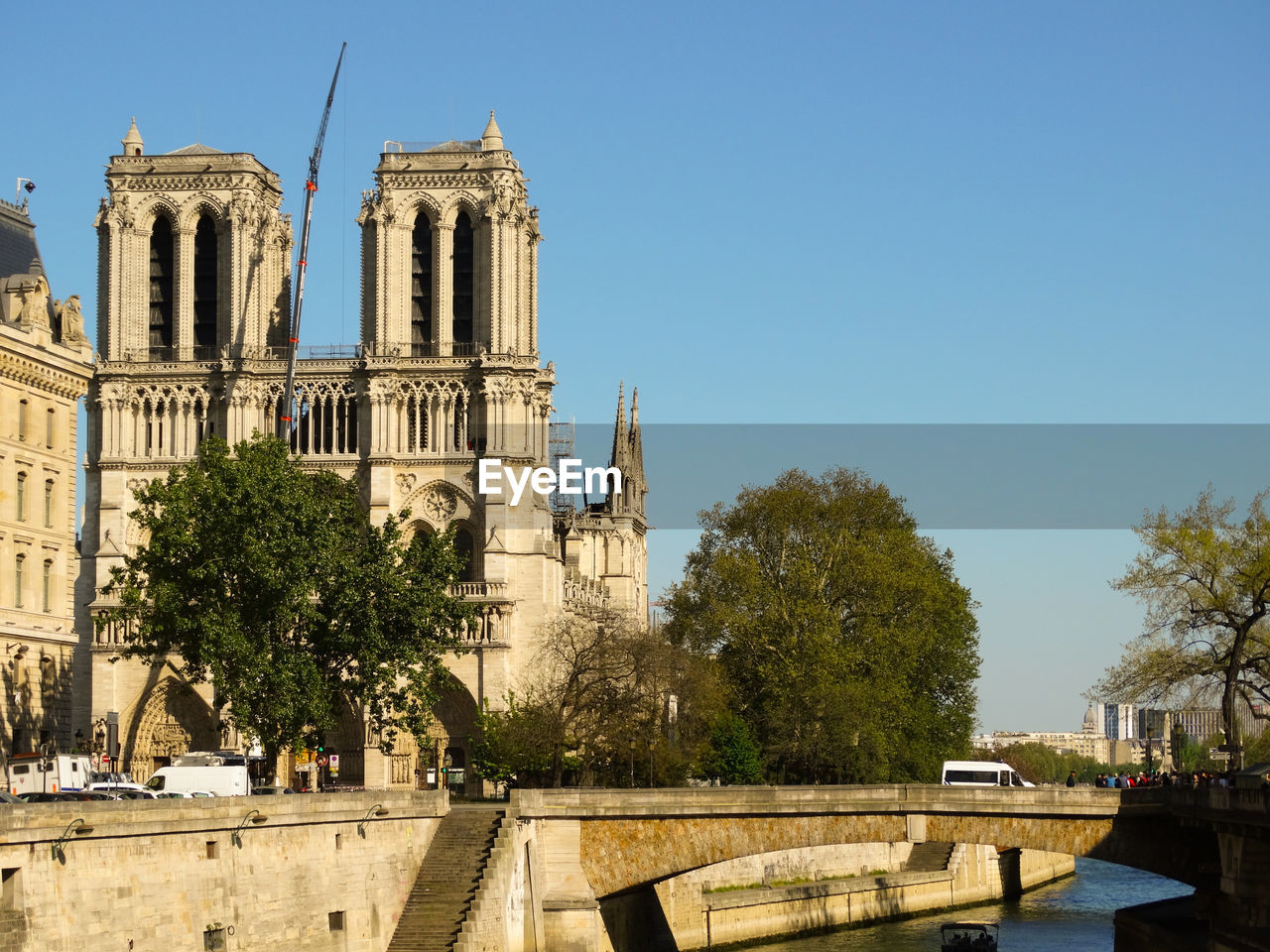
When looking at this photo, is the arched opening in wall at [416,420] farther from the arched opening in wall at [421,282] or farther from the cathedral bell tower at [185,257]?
the cathedral bell tower at [185,257]

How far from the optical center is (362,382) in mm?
95312

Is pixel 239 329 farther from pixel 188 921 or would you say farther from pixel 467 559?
pixel 188 921

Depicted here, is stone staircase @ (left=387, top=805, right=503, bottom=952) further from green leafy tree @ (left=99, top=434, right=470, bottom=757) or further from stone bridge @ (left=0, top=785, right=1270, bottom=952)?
green leafy tree @ (left=99, top=434, right=470, bottom=757)

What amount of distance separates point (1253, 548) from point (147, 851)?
3852 centimetres

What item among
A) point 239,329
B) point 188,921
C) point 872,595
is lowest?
point 188,921

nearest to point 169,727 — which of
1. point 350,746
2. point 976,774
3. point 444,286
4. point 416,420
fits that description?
point 350,746

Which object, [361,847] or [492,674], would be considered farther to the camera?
[492,674]

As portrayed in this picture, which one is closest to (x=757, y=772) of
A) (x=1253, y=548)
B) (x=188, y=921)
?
(x=1253, y=548)

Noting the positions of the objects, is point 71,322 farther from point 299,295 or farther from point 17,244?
point 299,295

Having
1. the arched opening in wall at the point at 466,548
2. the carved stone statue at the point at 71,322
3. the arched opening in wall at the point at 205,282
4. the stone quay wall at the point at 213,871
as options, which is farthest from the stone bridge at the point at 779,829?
the arched opening in wall at the point at 205,282

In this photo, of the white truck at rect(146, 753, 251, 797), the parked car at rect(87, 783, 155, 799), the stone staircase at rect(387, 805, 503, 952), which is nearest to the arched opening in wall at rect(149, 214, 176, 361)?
the white truck at rect(146, 753, 251, 797)

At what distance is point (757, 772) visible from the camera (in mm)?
80750

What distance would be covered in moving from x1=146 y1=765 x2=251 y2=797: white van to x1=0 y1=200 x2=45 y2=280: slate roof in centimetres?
1450

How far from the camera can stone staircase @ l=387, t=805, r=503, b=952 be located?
51375mm
